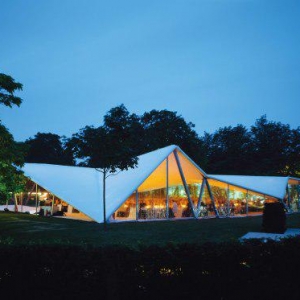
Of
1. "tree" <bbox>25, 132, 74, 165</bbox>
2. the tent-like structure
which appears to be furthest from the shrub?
"tree" <bbox>25, 132, 74, 165</bbox>

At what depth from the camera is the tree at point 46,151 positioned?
62.2m

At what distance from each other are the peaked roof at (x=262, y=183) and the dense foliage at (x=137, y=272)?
17312mm

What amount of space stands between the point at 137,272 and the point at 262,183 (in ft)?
74.5

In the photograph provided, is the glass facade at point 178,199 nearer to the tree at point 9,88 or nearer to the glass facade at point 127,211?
the glass facade at point 127,211

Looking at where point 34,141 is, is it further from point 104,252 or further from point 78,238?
point 104,252

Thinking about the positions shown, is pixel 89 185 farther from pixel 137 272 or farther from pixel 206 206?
pixel 137 272

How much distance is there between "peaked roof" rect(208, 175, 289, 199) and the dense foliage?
56.8 feet

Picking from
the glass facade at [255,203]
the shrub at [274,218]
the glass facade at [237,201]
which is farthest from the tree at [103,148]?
the glass facade at [255,203]

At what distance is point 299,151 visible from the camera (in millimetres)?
51312

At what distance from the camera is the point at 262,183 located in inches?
969

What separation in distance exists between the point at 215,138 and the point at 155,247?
5790 cm

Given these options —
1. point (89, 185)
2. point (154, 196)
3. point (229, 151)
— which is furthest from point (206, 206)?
point (229, 151)

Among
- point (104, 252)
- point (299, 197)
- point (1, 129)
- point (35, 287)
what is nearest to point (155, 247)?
point (104, 252)

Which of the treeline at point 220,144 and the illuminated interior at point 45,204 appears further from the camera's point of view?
the treeline at point 220,144
